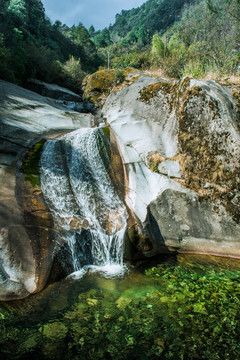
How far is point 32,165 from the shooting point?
583 centimetres

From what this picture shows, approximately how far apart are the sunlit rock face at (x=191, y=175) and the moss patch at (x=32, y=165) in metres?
2.55

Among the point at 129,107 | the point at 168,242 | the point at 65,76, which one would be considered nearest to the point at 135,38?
the point at 65,76

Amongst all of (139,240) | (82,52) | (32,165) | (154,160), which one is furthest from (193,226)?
(82,52)

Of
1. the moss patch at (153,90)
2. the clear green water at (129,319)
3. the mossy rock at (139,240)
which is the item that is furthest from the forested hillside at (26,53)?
the clear green water at (129,319)

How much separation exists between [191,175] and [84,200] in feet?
9.64

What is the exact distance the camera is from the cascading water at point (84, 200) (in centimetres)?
490

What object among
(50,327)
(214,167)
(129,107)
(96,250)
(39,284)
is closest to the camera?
(50,327)

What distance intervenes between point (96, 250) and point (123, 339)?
2304 millimetres

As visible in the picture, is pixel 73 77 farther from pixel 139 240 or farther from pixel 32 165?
pixel 139 240

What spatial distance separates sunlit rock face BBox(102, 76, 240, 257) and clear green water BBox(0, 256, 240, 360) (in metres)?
1.27

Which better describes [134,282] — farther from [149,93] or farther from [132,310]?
[149,93]

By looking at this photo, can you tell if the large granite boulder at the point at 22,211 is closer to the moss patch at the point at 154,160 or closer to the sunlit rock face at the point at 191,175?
the sunlit rock face at the point at 191,175

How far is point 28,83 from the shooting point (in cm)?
1381

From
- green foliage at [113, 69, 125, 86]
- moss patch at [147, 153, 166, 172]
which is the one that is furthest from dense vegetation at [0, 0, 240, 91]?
moss patch at [147, 153, 166, 172]
